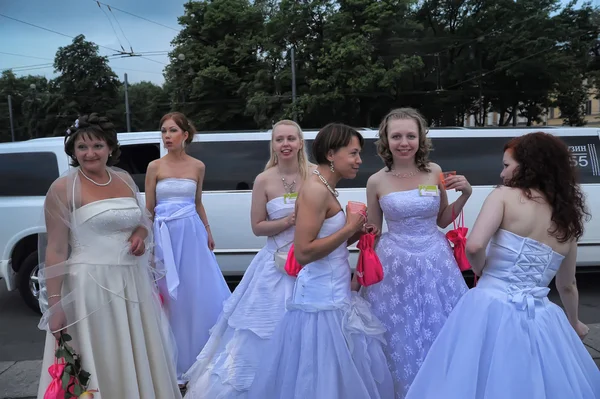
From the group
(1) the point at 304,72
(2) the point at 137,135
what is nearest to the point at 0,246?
(2) the point at 137,135

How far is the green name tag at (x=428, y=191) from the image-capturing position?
297 cm

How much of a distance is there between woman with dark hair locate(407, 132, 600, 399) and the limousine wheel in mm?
5014

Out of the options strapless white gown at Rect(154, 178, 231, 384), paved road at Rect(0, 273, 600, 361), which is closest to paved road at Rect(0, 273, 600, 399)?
paved road at Rect(0, 273, 600, 361)

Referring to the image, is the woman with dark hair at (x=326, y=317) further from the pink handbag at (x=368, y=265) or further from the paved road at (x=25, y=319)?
the paved road at (x=25, y=319)

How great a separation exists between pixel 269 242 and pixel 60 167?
3.61m

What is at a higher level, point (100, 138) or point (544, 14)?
point (544, 14)

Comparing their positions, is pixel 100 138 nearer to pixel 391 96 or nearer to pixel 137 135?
pixel 137 135

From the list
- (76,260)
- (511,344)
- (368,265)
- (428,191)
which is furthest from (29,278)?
(511,344)

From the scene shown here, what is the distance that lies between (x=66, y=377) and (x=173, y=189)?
1913 millimetres

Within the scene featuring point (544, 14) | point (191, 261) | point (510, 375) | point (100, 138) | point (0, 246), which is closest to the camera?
point (510, 375)

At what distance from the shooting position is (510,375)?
2068 millimetres

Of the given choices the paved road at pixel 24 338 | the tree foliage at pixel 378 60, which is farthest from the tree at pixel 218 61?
the paved road at pixel 24 338

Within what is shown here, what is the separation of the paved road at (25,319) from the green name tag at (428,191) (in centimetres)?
337

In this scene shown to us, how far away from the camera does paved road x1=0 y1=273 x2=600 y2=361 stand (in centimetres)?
489
